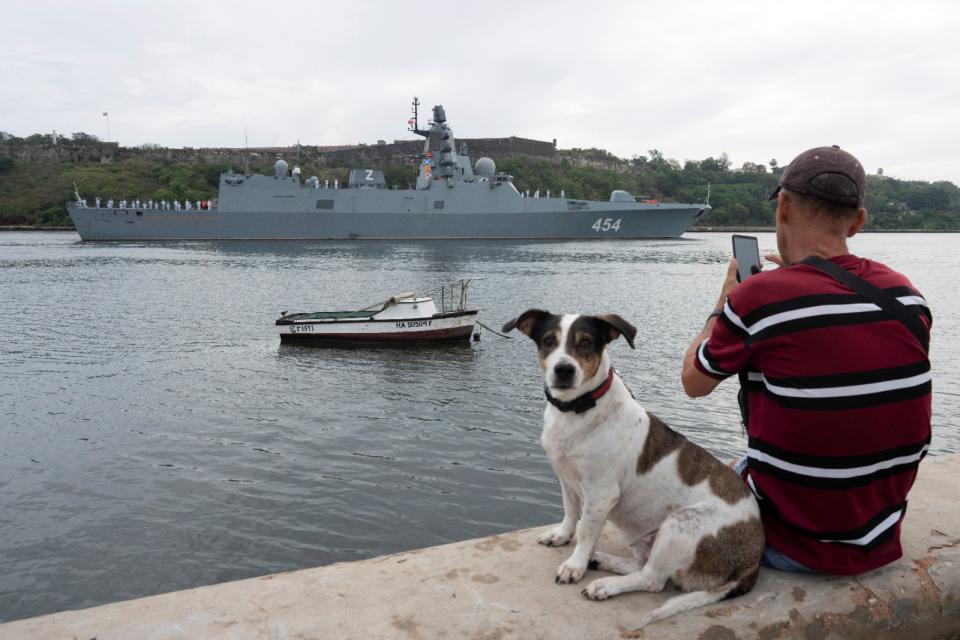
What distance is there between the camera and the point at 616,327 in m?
2.66

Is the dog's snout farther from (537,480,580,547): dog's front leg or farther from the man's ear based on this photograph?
the man's ear

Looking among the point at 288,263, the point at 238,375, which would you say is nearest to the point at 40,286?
the point at 288,263

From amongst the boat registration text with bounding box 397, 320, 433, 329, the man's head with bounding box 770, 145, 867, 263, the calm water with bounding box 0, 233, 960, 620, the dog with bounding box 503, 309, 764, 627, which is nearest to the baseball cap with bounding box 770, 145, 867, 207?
the man's head with bounding box 770, 145, 867, 263

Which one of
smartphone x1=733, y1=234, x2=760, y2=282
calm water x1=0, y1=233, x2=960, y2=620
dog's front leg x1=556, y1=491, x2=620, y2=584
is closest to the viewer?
dog's front leg x1=556, y1=491, x2=620, y2=584

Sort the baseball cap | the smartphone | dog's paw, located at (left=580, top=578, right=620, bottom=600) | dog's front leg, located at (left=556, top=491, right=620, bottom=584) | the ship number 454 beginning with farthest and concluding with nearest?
the ship number 454 < the smartphone < dog's front leg, located at (left=556, top=491, right=620, bottom=584) < dog's paw, located at (left=580, top=578, right=620, bottom=600) < the baseball cap

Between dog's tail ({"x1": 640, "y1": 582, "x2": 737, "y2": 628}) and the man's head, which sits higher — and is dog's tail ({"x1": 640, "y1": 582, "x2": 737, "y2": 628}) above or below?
below

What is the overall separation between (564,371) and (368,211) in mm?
59567

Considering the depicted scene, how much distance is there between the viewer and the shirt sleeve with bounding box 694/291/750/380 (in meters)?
2.23

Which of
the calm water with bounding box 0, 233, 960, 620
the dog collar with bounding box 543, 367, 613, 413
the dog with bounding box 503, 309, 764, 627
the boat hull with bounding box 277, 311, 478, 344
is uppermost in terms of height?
the dog collar with bounding box 543, 367, 613, 413

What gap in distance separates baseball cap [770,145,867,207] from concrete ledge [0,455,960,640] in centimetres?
144

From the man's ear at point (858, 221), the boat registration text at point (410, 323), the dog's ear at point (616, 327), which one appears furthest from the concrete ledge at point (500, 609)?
the boat registration text at point (410, 323)

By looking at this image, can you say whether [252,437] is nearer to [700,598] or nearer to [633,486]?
[633,486]

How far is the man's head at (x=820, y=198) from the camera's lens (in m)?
2.20

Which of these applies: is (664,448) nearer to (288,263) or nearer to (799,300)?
(799,300)
